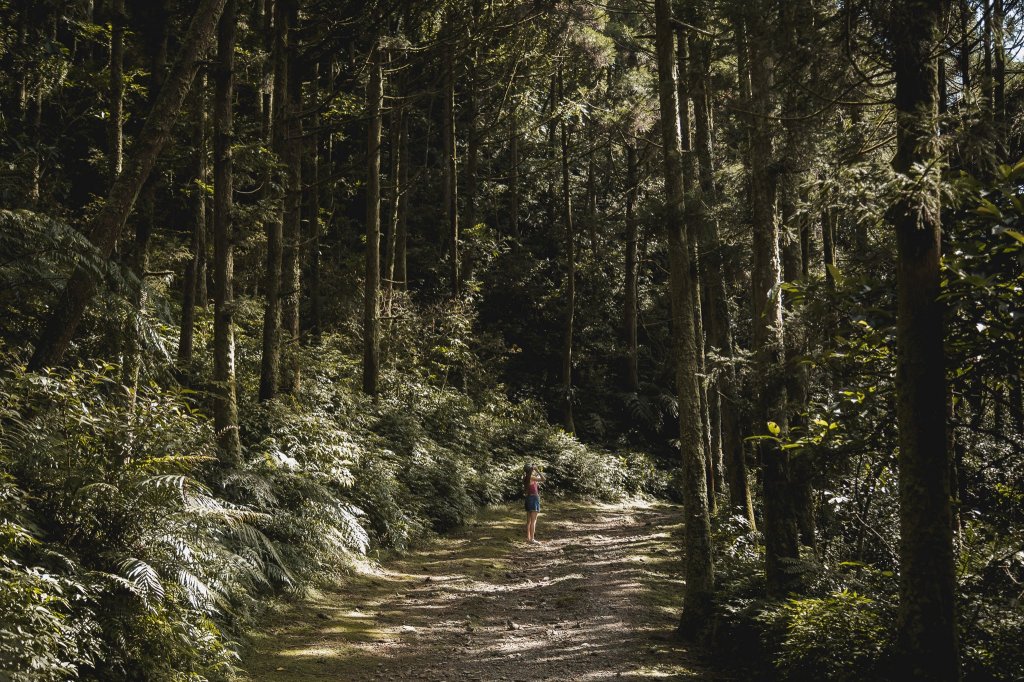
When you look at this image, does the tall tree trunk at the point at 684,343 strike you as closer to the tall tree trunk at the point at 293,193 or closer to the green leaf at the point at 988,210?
the green leaf at the point at 988,210

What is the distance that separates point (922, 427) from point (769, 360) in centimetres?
397

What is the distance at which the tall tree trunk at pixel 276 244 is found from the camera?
12094mm

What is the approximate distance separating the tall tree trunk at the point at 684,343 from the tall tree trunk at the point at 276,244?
6.33m

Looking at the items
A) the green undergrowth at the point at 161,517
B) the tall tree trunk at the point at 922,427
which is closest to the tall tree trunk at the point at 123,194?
the green undergrowth at the point at 161,517

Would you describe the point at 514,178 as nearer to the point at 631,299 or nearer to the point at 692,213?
the point at 631,299

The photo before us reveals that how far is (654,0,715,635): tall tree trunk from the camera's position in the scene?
348 inches

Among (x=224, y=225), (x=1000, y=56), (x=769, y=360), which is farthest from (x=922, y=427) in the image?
(x=224, y=225)

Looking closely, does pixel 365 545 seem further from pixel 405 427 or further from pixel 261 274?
pixel 261 274

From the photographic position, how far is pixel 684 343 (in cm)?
900

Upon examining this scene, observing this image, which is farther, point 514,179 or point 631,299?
point 514,179

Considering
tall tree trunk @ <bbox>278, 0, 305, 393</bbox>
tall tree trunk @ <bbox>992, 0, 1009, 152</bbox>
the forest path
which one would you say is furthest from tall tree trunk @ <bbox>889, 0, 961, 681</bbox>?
tall tree trunk @ <bbox>278, 0, 305, 393</bbox>

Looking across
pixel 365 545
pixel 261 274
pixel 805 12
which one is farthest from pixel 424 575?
pixel 261 274

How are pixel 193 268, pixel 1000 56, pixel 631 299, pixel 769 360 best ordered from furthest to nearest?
pixel 631 299 → pixel 193 268 → pixel 769 360 → pixel 1000 56

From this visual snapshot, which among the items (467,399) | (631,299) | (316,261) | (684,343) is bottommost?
(467,399)
